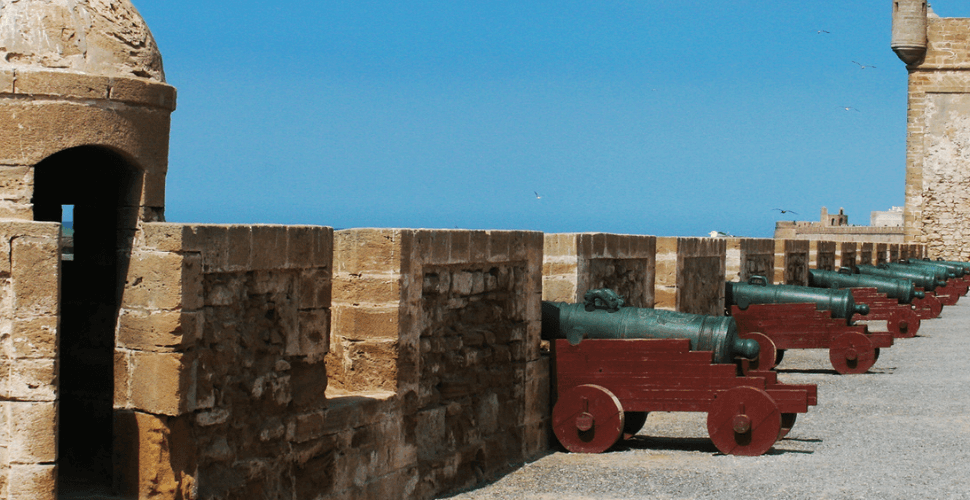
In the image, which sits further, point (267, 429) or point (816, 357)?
point (816, 357)

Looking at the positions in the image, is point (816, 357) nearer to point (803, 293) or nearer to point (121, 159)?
point (803, 293)

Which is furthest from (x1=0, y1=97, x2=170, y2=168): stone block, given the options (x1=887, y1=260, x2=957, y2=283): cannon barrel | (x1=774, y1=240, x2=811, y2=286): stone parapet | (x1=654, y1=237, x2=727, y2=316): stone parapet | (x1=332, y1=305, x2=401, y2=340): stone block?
(x1=887, y1=260, x2=957, y2=283): cannon barrel

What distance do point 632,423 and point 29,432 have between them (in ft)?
13.4

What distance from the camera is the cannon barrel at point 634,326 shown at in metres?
6.39

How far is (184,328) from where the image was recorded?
12.2 feet

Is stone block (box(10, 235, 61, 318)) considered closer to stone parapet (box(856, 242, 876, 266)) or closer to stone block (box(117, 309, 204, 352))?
stone block (box(117, 309, 204, 352))

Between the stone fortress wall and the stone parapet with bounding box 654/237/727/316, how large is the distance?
3.38 m

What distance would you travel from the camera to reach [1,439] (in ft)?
11.2

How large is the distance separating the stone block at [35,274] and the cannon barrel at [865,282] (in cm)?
1129

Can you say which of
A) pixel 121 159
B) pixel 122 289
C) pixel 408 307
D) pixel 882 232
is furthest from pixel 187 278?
pixel 882 232

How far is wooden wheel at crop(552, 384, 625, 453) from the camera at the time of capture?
6266 mm

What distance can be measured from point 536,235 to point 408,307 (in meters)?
1.55

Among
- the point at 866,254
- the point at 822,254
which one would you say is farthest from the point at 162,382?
the point at 866,254

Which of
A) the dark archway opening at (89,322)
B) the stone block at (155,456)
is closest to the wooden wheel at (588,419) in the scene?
the dark archway opening at (89,322)
